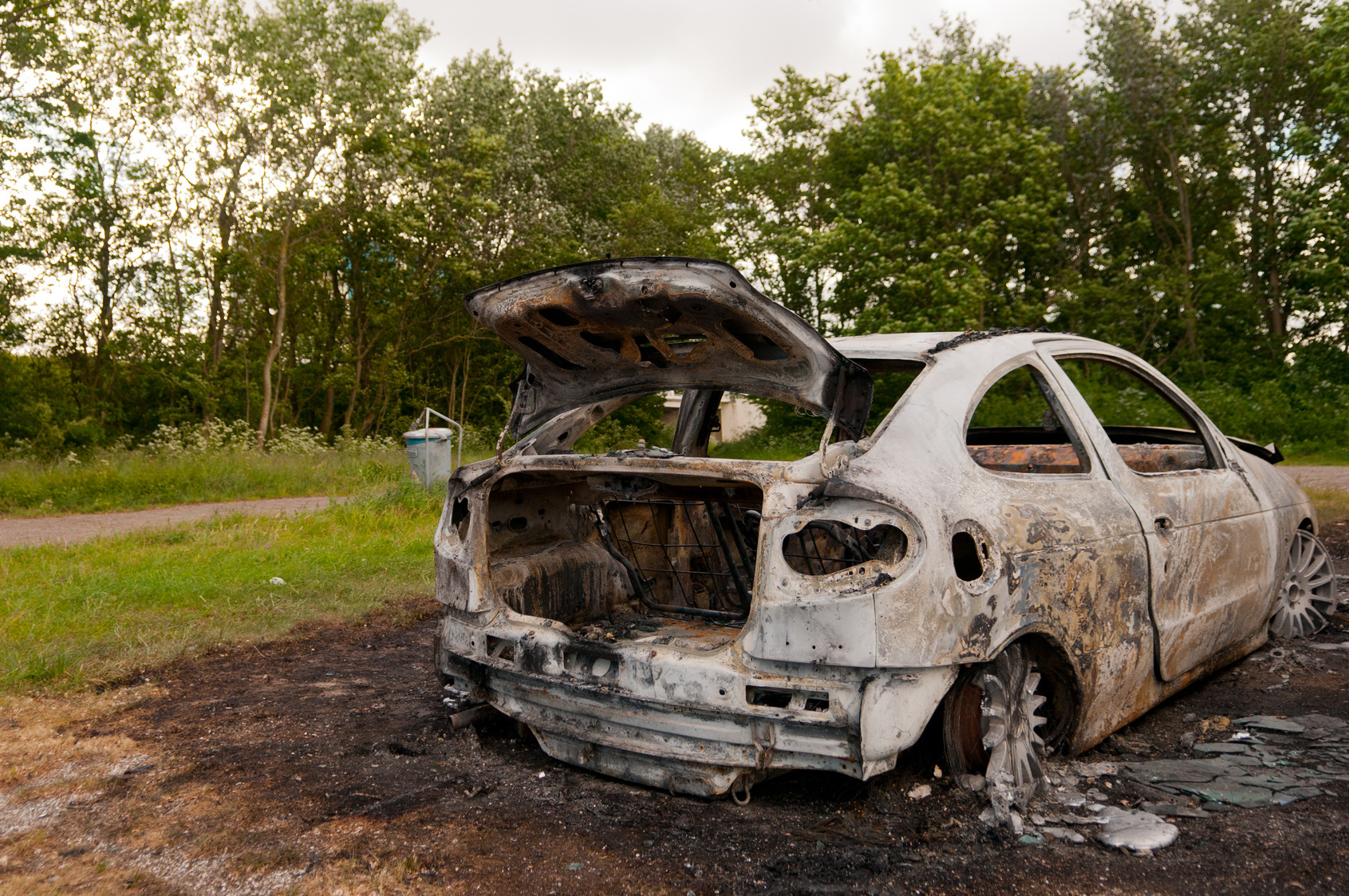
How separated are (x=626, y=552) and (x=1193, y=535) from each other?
230cm

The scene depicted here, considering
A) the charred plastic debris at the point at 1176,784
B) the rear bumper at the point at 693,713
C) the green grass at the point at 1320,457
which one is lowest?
the charred plastic debris at the point at 1176,784

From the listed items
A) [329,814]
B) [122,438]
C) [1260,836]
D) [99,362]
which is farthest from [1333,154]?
[99,362]

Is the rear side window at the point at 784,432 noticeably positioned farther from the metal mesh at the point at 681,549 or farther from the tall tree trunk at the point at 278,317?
the tall tree trunk at the point at 278,317

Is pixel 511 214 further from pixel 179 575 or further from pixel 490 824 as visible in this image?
pixel 490 824

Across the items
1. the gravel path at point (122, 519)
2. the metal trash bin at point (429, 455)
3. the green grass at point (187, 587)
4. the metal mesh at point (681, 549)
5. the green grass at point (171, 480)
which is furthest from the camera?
the green grass at point (171, 480)

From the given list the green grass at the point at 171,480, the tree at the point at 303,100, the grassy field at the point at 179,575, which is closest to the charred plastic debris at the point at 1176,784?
the grassy field at the point at 179,575

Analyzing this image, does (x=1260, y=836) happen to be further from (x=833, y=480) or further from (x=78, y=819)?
(x=78, y=819)

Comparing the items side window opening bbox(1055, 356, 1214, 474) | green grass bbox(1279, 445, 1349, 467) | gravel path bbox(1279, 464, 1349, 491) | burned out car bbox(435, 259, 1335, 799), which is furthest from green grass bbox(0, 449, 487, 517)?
green grass bbox(1279, 445, 1349, 467)

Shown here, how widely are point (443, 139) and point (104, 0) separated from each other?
8749 mm

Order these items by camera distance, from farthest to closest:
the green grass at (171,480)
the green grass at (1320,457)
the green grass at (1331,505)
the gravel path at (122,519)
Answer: the green grass at (1320,457), the green grass at (171,480), the gravel path at (122,519), the green grass at (1331,505)

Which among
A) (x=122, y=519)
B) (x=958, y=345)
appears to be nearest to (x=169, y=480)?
(x=122, y=519)

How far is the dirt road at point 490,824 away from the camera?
244cm

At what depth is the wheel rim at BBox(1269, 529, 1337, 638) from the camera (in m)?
4.71

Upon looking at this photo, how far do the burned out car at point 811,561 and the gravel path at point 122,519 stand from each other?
7.25m
